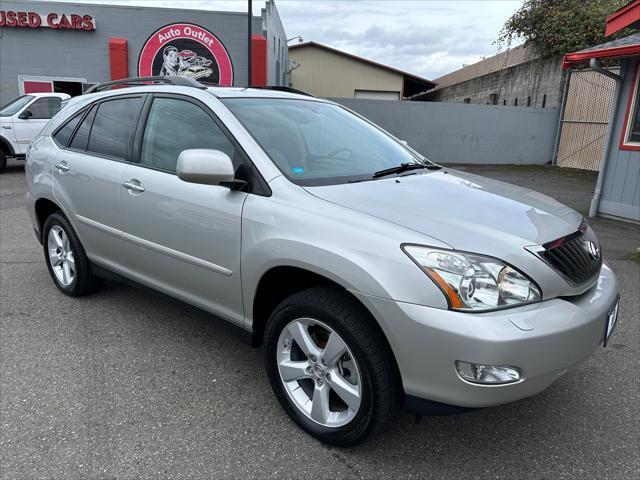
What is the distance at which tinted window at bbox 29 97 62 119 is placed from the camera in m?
12.0

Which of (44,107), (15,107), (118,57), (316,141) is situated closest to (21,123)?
(15,107)

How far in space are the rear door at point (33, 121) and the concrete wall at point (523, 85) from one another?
49.9 ft

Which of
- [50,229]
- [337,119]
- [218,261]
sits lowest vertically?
[50,229]

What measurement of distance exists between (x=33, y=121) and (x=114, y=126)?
32.5 ft

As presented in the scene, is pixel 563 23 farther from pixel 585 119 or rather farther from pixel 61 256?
pixel 61 256

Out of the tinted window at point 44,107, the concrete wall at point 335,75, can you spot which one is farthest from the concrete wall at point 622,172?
the concrete wall at point 335,75

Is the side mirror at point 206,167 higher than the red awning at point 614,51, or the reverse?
the red awning at point 614,51

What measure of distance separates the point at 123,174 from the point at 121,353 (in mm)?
1191

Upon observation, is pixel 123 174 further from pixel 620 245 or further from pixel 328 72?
pixel 328 72

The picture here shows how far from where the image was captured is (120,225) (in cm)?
343

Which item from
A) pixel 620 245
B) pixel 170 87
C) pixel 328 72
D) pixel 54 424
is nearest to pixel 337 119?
pixel 170 87

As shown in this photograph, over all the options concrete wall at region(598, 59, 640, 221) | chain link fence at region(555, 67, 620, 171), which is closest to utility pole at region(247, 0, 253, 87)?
chain link fence at region(555, 67, 620, 171)

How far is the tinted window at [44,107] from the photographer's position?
12.0m

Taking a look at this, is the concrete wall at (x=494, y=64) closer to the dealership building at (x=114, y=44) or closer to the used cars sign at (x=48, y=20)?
the dealership building at (x=114, y=44)
